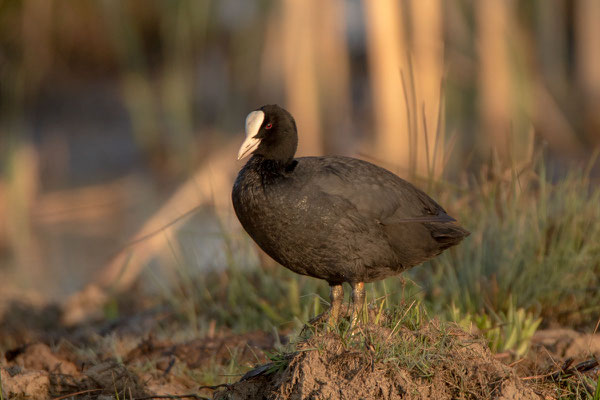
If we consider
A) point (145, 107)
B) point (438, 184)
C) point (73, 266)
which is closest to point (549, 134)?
point (145, 107)

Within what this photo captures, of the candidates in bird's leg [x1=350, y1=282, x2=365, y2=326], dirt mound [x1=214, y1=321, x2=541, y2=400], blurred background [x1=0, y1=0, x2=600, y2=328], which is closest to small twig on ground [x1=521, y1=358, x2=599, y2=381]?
dirt mound [x1=214, y1=321, x2=541, y2=400]

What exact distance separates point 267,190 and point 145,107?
772cm

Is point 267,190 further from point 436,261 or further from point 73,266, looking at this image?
point 73,266

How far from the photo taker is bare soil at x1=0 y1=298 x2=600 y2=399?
9.46 ft

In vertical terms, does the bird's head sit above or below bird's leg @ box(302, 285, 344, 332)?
above

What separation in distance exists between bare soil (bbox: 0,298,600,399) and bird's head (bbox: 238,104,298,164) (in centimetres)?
81

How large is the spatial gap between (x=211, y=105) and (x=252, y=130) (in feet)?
35.7

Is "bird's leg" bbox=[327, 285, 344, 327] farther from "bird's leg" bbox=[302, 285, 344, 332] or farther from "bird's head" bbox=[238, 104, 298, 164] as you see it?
"bird's head" bbox=[238, 104, 298, 164]

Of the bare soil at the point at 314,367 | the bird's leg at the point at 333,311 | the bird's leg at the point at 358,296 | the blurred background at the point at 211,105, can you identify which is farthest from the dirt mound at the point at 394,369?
the blurred background at the point at 211,105

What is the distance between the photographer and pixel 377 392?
2855 mm

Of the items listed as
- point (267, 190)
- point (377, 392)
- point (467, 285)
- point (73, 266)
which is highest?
point (267, 190)

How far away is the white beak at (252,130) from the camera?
3520 millimetres

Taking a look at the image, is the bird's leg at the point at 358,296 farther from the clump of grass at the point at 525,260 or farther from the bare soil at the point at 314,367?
the clump of grass at the point at 525,260

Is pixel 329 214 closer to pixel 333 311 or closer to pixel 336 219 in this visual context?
pixel 336 219
